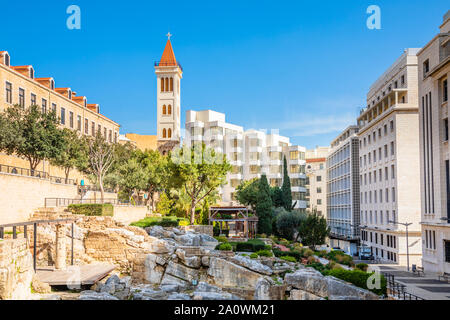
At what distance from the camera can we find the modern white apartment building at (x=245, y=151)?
78.6 metres

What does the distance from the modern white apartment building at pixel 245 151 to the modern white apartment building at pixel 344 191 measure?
6.29m

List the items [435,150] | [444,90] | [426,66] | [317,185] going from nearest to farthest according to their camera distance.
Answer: [444,90], [435,150], [426,66], [317,185]

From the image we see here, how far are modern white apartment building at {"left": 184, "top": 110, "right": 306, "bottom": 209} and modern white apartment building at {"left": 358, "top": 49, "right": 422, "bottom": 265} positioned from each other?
Answer: 23.5 meters

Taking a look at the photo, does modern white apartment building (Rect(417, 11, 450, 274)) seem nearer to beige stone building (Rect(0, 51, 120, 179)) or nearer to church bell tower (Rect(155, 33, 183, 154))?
beige stone building (Rect(0, 51, 120, 179))

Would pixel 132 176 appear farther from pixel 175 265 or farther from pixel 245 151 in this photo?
pixel 245 151

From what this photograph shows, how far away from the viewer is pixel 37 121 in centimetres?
3609

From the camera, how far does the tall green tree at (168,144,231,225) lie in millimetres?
45853

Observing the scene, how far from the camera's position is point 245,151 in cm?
8188

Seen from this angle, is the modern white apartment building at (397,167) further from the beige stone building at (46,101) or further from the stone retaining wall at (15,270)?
the stone retaining wall at (15,270)

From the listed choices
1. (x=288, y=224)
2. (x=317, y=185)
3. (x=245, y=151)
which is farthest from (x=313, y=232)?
(x=317, y=185)

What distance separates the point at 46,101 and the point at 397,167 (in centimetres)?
4570

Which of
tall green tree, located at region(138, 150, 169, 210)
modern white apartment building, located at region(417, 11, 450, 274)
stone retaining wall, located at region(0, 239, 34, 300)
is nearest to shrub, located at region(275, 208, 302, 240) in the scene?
tall green tree, located at region(138, 150, 169, 210)
